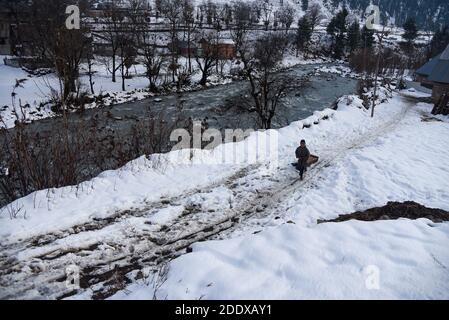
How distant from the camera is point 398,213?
32.8 ft

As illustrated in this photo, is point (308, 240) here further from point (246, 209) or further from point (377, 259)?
point (246, 209)

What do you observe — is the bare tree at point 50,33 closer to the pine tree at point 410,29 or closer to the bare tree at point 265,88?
the bare tree at point 265,88

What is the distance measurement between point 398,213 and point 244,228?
4.38m

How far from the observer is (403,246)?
22.6 feet

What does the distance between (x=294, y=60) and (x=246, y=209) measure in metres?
59.0

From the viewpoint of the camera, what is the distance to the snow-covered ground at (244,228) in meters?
6.07

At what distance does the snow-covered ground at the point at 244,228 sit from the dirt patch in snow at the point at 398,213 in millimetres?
532

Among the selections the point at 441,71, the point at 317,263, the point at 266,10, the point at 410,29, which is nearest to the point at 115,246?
the point at 317,263

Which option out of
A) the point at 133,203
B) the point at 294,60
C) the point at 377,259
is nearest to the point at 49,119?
the point at 133,203

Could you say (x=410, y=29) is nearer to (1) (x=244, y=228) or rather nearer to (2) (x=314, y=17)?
(2) (x=314, y=17)

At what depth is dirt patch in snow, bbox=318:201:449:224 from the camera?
9688mm

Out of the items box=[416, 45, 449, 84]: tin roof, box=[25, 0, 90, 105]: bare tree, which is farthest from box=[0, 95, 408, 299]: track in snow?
box=[416, 45, 449, 84]: tin roof
